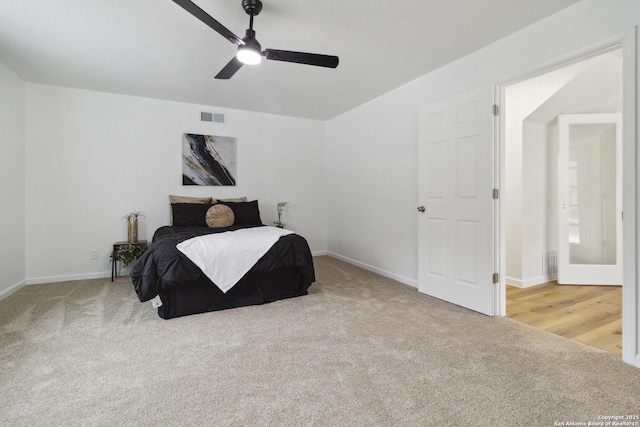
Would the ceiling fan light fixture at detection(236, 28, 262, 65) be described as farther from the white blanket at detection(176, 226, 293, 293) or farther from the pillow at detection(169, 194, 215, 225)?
the pillow at detection(169, 194, 215, 225)

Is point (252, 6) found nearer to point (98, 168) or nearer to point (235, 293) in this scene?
point (235, 293)

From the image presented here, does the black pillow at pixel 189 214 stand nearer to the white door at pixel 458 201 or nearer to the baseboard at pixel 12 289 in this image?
the baseboard at pixel 12 289

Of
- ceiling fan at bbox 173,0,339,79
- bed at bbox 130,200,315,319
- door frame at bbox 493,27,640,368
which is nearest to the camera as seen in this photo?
door frame at bbox 493,27,640,368

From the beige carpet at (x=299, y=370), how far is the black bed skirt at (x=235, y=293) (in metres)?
0.12

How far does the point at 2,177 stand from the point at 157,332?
2.58 meters

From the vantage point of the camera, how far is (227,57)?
3023 millimetres

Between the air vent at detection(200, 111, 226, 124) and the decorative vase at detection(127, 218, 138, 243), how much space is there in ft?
Result: 5.75

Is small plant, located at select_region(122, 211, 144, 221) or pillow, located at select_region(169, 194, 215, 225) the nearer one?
small plant, located at select_region(122, 211, 144, 221)

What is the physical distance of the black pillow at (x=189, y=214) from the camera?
4078 millimetres

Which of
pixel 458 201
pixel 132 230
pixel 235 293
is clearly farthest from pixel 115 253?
pixel 458 201

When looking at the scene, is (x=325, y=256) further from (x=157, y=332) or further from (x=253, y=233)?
(x=157, y=332)

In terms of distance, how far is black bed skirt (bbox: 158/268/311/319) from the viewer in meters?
2.73

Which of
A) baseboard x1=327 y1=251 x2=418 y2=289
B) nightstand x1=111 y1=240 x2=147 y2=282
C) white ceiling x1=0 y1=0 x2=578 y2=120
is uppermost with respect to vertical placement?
white ceiling x1=0 y1=0 x2=578 y2=120

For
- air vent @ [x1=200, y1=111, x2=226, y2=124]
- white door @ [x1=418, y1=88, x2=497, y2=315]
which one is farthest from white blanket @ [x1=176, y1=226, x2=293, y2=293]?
air vent @ [x1=200, y1=111, x2=226, y2=124]
